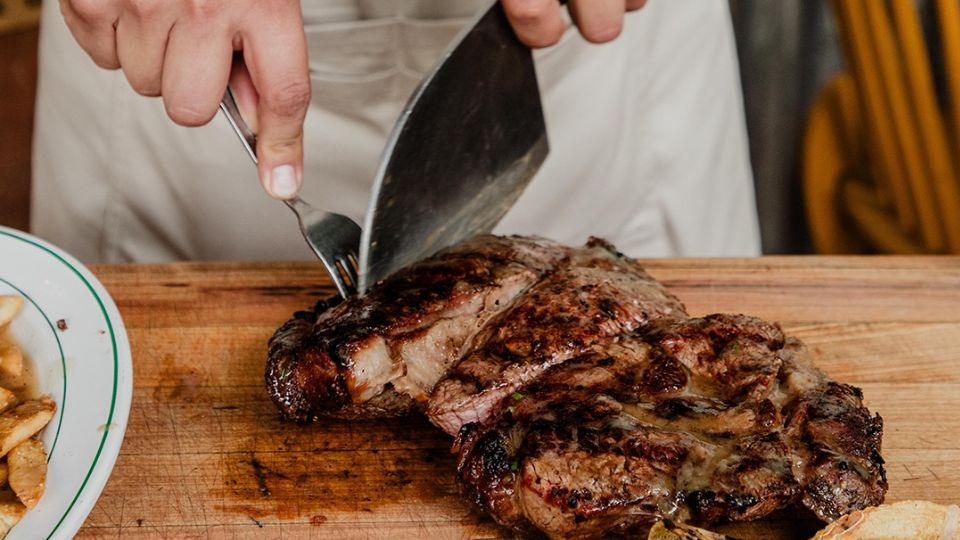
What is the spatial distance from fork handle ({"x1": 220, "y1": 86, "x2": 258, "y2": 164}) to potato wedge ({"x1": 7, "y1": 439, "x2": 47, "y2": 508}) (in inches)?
24.9

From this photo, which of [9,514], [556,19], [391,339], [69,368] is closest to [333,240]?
[391,339]

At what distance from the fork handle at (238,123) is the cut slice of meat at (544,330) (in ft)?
1.85

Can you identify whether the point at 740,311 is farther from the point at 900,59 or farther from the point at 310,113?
the point at 900,59

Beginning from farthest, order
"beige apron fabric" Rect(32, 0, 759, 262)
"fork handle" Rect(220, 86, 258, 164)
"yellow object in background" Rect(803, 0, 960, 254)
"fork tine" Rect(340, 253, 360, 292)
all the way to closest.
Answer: "yellow object in background" Rect(803, 0, 960, 254), "beige apron fabric" Rect(32, 0, 759, 262), "fork tine" Rect(340, 253, 360, 292), "fork handle" Rect(220, 86, 258, 164)

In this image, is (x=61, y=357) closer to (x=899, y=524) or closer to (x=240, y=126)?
(x=240, y=126)

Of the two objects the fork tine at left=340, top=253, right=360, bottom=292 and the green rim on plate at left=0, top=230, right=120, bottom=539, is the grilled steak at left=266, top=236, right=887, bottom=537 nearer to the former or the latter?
the fork tine at left=340, top=253, right=360, bottom=292

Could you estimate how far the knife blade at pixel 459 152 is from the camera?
191 centimetres

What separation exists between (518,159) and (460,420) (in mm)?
715

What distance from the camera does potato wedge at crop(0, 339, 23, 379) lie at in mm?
1735

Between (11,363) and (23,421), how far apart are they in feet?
0.65

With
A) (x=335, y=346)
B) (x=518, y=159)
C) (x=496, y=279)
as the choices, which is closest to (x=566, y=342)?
(x=496, y=279)

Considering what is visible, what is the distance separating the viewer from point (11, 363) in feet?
5.70

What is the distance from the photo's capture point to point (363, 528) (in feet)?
5.61

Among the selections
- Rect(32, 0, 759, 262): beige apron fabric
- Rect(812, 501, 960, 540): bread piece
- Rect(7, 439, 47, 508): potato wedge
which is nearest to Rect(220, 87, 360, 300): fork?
Rect(7, 439, 47, 508): potato wedge
